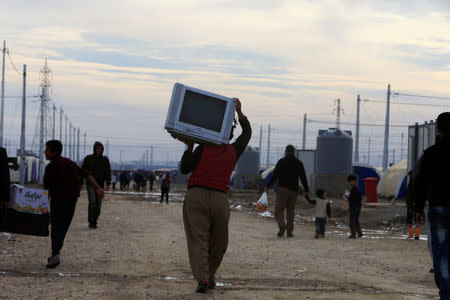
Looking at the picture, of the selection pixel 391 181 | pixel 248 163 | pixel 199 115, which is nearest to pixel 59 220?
pixel 199 115

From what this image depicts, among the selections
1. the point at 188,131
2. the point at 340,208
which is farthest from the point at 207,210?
the point at 340,208

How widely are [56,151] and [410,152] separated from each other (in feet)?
55.8

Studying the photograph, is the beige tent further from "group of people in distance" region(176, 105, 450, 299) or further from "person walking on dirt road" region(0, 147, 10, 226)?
"group of people in distance" region(176, 105, 450, 299)

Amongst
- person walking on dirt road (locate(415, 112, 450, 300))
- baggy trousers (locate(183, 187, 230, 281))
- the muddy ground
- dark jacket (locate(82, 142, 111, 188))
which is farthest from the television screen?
dark jacket (locate(82, 142, 111, 188))

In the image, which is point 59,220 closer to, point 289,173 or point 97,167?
point 97,167

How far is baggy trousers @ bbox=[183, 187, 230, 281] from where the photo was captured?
8172 mm

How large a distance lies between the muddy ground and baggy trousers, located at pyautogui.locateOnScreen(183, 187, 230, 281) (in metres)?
0.32

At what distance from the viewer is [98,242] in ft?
48.0

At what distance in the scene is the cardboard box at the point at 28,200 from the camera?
1072 cm

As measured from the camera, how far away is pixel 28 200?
1083cm

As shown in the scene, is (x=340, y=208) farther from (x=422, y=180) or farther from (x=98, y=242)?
(x=422, y=180)

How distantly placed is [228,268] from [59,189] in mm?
2436

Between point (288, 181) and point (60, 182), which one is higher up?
point (60, 182)

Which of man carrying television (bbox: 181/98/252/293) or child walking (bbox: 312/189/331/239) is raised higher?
man carrying television (bbox: 181/98/252/293)
